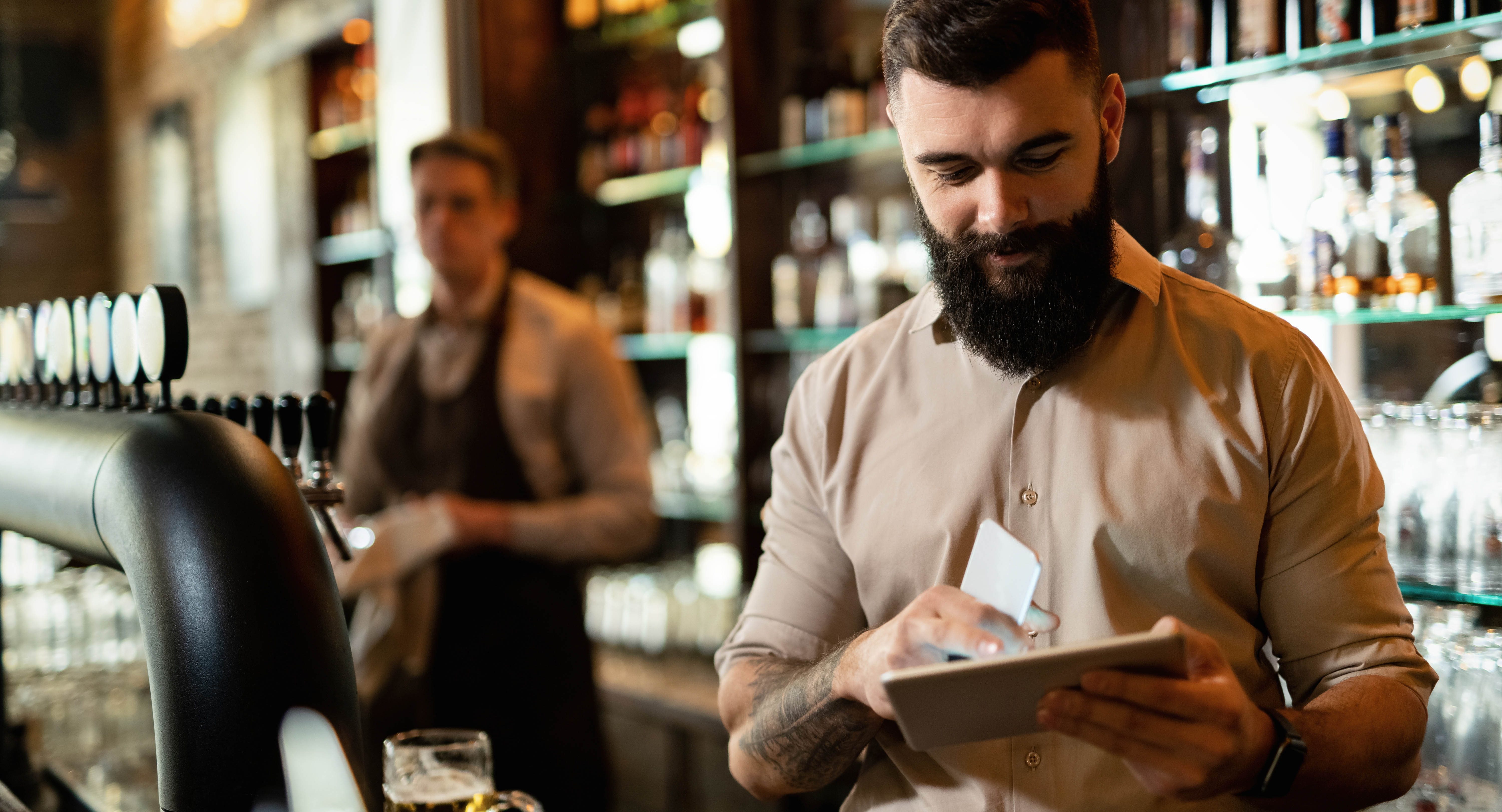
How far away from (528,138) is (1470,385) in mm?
2738

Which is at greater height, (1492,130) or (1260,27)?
(1260,27)

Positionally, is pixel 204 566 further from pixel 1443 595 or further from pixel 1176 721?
pixel 1443 595

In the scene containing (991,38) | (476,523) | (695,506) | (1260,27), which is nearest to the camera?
(991,38)

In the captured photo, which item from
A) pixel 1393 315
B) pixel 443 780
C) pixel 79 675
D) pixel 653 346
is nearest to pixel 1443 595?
pixel 1393 315

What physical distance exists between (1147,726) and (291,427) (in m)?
0.87

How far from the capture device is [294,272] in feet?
16.8

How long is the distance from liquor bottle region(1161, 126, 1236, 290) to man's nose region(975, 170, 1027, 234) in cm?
92

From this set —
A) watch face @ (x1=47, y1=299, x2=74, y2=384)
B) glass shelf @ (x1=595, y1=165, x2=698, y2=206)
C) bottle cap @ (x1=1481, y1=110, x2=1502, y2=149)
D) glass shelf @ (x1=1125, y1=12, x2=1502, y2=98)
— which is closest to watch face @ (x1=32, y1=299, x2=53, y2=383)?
watch face @ (x1=47, y1=299, x2=74, y2=384)

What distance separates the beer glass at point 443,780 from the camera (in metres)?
1.17

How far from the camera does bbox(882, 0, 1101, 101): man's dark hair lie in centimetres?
114

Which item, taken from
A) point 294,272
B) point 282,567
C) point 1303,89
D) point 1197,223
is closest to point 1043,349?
point 282,567

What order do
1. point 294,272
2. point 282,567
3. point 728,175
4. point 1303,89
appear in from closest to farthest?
point 282,567 < point 1303,89 < point 728,175 < point 294,272

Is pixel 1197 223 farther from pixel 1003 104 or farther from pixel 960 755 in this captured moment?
pixel 960 755

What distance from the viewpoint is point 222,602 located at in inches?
37.9
